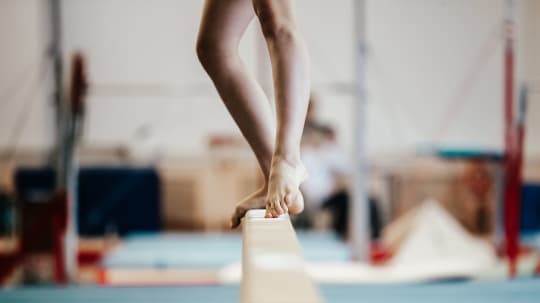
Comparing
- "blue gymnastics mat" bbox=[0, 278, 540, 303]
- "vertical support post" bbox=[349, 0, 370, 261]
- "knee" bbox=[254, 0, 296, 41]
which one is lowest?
"blue gymnastics mat" bbox=[0, 278, 540, 303]

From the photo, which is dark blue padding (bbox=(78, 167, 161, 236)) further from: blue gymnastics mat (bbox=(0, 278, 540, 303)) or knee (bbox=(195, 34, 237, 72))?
knee (bbox=(195, 34, 237, 72))

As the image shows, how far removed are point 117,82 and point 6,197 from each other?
41.9 inches

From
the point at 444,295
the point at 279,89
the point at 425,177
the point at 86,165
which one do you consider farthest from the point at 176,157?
the point at 279,89

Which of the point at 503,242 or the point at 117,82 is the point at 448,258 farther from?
the point at 117,82

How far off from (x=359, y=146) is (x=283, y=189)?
2211mm

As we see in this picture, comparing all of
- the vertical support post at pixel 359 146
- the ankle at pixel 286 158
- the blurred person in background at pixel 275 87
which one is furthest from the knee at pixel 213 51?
the vertical support post at pixel 359 146

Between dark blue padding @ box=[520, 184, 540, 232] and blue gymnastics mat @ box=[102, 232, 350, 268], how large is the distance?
1.59 metres

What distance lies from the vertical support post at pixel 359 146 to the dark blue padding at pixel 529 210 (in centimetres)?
175

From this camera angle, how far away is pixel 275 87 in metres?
1.11

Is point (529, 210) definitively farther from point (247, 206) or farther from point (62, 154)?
point (247, 206)

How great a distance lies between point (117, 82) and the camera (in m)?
4.41

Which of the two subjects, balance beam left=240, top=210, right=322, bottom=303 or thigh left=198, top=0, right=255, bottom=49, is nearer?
balance beam left=240, top=210, right=322, bottom=303

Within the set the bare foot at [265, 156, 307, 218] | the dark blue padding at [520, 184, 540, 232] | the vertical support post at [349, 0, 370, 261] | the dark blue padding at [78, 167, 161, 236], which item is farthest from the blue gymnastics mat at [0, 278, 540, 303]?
the dark blue padding at [520, 184, 540, 232]

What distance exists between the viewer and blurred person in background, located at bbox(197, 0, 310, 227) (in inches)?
42.8
